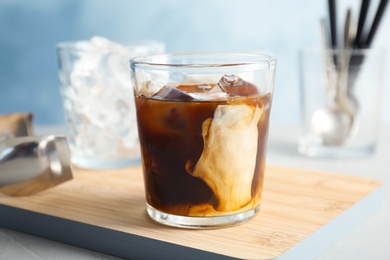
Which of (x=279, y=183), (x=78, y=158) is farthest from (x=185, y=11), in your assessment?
(x=279, y=183)

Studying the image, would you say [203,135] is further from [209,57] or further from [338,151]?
[338,151]

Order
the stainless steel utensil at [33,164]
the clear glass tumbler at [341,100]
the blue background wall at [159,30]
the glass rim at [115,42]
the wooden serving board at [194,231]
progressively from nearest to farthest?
the wooden serving board at [194,231] → the stainless steel utensil at [33,164] → the glass rim at [115,42] → the clear glass tumbler at [341,100] → the blue background wall at [159,30]

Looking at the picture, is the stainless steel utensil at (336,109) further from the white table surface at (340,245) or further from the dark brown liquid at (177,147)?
the dark brown liquid at (177,147)

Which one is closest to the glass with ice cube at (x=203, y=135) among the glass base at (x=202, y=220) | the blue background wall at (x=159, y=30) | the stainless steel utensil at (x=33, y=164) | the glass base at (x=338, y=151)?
the glass base at (x=202, y=220)

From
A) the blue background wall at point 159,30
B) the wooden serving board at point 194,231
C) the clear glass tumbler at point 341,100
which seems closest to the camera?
the wooden serving board at point 194,231

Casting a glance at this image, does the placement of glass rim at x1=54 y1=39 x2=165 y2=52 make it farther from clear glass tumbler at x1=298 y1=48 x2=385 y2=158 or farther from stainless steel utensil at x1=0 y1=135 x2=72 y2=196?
clear glass tumbler at x1=298 y1=48 x2=385 y2=158

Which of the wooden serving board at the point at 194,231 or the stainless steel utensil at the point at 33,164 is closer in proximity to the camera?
the wooden serving board at the point at 194,231
